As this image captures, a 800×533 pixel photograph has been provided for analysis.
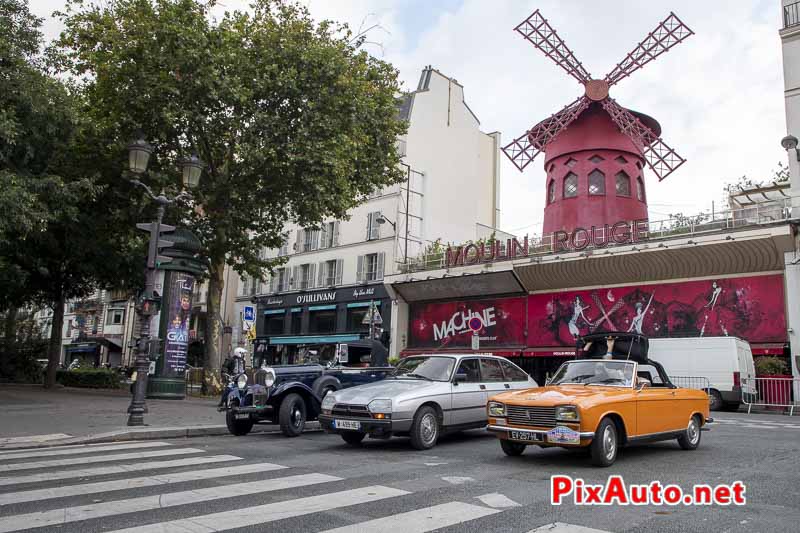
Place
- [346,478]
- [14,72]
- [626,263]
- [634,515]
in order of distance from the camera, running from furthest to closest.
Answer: [626,263] → [14,72] → [346,478] → [634,515]

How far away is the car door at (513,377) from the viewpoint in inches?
466

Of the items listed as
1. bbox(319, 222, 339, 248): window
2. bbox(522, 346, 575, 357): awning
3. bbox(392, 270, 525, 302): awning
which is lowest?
bbox(522, 346, 575, 357): awning

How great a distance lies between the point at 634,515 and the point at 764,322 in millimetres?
22700

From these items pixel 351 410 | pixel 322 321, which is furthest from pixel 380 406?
pixel 322 321

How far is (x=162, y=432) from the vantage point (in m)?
11.7

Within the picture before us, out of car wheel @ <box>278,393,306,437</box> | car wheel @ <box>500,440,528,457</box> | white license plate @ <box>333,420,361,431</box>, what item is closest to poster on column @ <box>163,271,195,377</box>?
car wheel @ <box>278,393,306,437</box>

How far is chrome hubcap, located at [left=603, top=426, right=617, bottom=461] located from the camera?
26.3 ft

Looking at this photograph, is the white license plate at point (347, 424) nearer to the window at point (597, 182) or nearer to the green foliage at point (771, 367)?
the green foliage at point (771, 367)

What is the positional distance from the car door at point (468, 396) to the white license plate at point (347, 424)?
5.07 ft

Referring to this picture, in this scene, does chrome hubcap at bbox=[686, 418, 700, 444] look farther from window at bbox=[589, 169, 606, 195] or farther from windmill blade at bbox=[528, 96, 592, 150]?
windmill blade at bbox=[528, 96, 592, 150]

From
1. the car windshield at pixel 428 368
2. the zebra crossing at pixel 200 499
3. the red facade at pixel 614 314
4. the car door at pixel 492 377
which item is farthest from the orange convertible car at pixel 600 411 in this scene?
the red facade at pixel 614 314

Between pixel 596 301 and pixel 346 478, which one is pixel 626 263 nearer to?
pixel 596 301

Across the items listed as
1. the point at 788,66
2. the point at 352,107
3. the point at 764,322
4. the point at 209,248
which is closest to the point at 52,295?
the point at 209,248

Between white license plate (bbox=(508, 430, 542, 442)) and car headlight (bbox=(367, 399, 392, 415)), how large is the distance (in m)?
1.95
